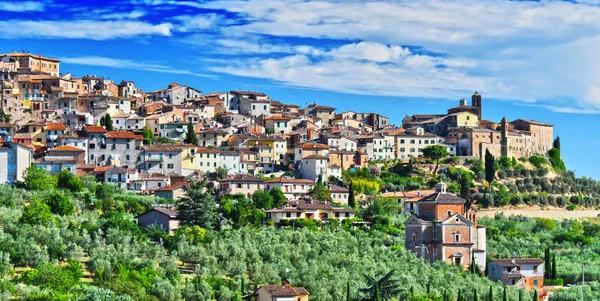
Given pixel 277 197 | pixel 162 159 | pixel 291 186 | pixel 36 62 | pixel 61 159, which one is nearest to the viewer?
pixel 277 197

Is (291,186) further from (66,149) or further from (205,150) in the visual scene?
(66,149)

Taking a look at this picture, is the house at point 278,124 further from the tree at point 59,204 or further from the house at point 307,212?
the tree at point 59,204

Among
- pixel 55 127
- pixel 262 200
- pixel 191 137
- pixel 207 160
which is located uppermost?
pixel 55 127

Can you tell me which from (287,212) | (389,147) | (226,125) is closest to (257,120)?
(226,125)

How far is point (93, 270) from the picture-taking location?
1916 inches

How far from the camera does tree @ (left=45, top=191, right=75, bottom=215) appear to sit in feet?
197

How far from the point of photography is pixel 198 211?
62.8 metres

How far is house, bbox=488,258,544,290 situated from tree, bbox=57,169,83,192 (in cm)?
2694

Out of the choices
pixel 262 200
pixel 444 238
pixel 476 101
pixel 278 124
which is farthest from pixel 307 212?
pixel 476 101

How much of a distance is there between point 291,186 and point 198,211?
15.0 meters

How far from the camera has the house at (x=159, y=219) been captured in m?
61.7

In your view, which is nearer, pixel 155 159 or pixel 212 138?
pixel 155 159

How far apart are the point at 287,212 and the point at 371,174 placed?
712 inches

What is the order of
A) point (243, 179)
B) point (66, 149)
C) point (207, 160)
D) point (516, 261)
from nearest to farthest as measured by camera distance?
point (516, 261) < point (243, 179) < point (66, 149) < point (207, 160)
